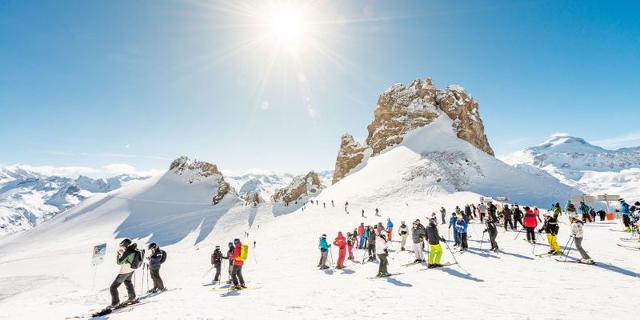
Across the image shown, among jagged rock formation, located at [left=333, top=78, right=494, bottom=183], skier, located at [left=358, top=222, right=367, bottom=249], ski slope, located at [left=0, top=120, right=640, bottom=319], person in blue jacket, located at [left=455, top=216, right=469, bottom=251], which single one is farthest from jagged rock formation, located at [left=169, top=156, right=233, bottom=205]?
person in blue jacket, located at [left=455, top=216, right=469, bottom=251]

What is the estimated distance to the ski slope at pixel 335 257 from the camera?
10.0 m

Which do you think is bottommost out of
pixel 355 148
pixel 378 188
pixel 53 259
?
pixel 53 259

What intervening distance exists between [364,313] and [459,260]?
9.17 metres

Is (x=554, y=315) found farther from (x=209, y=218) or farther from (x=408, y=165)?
(x=209, y=218)

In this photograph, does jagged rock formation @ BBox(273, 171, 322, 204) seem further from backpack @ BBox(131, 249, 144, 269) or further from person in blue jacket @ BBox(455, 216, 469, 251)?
backpack @ BBox(131, 249, 144, 269)

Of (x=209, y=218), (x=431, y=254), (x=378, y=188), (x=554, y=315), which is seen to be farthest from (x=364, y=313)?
(x=209, y=218)

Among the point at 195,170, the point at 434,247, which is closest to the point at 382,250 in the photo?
the point at 434,247

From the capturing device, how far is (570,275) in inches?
490

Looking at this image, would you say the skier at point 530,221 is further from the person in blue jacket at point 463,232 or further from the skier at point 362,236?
the skier at point 362,236

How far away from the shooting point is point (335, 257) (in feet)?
74.9

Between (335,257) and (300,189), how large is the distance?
68.8m

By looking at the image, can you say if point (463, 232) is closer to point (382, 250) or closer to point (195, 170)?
point (382, 250)

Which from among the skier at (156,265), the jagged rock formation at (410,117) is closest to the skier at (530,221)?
the skier at (156,265)

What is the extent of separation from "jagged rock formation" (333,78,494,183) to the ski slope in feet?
19.8
